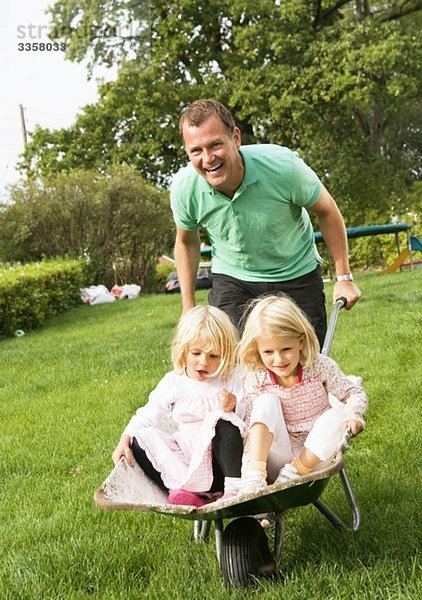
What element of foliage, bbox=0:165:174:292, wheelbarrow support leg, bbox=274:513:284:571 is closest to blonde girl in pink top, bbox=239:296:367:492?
wheelbarrow support leg, bbox=274:513:284:571

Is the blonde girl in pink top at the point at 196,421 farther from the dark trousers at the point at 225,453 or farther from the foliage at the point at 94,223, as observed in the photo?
the foliage at the point at 94,223

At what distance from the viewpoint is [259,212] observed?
11.3 feet

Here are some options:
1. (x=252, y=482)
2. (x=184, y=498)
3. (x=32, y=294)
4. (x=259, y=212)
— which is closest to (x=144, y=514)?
(x=184, y=498)

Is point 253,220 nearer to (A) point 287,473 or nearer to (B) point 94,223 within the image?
(A) point 287,473

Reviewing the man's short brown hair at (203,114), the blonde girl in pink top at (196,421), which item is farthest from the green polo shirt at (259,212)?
the blonde girl in pink top at (196,421)

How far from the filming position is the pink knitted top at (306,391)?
2889 mm

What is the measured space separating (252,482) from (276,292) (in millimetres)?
1224

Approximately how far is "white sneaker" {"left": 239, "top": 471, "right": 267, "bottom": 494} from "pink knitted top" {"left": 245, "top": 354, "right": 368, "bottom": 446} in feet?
1.11

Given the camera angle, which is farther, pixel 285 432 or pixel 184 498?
pixel 285 432

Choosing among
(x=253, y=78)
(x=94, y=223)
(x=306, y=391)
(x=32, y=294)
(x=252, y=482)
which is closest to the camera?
(x=252, y=482)

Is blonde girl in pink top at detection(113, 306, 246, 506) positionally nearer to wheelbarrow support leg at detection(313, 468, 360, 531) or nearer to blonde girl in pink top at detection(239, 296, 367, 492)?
blonde girl in pink top at detection(239, 296, 367, 492)

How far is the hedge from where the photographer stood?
10992 mm

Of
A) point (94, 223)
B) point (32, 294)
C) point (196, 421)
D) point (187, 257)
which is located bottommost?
point (94, 223)

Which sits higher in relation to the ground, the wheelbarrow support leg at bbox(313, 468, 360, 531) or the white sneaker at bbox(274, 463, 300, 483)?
the white sneaker at bbox(274, 463, 300, 483)
